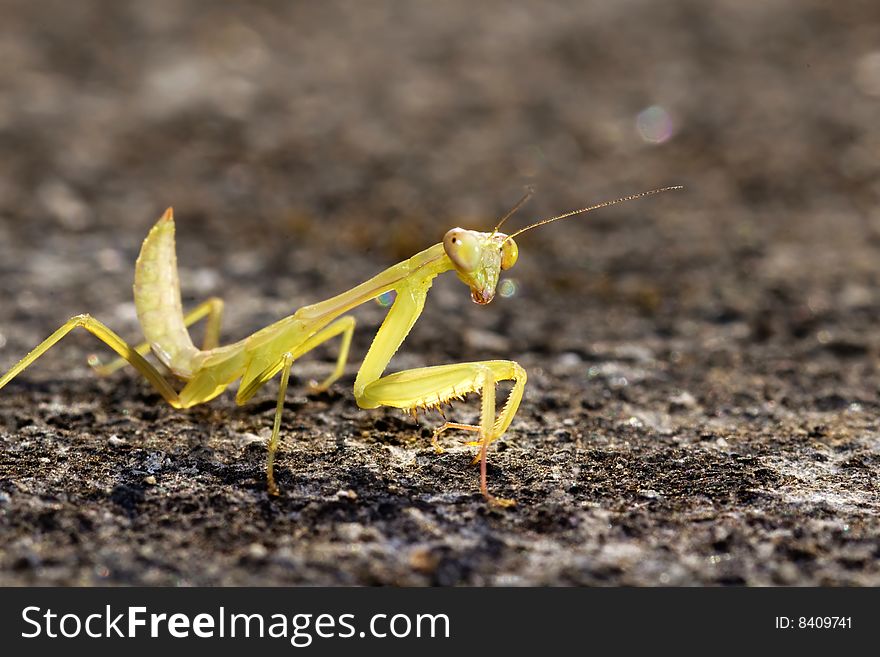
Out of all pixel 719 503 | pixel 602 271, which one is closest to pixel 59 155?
pixel 602 271

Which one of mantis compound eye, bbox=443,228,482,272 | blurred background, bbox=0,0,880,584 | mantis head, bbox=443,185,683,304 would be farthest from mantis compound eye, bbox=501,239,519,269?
blurred background, bbox=0,0,880,584

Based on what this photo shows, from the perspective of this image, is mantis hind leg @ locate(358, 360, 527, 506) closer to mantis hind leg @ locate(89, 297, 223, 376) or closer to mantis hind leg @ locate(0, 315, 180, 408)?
mantis hind leg @ locate(0, 315, 180, 408)

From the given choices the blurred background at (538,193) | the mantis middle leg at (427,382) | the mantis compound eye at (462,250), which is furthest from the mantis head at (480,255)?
the blurred background at (538,193)

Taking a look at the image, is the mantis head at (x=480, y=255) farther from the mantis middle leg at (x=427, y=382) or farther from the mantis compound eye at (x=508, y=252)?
the mantis middle leg at (x=427, y=382)

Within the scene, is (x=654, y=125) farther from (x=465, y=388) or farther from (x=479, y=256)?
(x=465, y=388)

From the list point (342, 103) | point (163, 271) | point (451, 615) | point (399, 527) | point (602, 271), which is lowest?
point (451, 615)

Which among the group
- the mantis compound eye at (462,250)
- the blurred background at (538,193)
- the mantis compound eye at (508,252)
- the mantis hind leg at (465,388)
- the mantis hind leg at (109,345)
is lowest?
the mantis hind leg at (465,388)

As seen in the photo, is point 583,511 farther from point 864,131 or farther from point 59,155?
point 864,131
